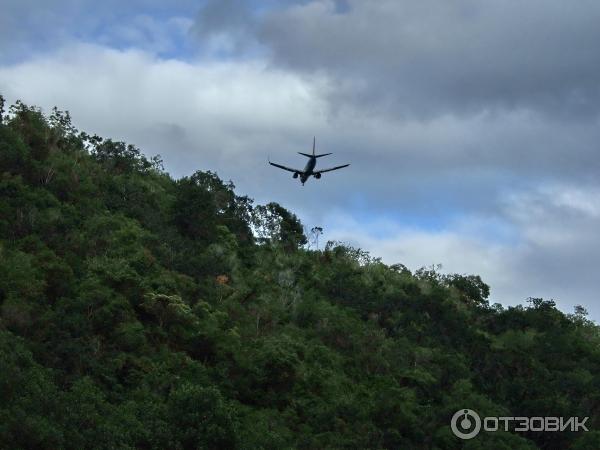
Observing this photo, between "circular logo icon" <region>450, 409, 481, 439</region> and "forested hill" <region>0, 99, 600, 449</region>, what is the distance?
544 mm

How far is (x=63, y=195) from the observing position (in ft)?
192

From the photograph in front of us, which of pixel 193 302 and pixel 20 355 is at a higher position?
pixel 193 302

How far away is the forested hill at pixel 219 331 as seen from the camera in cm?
3903

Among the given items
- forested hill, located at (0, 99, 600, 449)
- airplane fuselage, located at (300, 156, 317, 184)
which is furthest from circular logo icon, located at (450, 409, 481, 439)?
airplane fuselage, located at (300, 156, 317, 184)

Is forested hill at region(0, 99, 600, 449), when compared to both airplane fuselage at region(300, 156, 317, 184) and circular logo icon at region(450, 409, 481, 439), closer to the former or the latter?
circular logo icon at region(450, 409, 481, 439)

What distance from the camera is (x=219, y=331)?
50.6m

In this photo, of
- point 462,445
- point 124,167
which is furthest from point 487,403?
point 124,167

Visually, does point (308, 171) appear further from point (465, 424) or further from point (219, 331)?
point (465, 424)

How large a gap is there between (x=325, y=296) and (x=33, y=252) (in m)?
22.4

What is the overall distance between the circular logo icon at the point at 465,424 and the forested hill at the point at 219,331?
54 cm

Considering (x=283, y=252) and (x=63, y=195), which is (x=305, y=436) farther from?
(x=283, y=252)

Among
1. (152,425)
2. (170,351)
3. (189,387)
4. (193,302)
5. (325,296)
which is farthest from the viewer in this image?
(325,296)

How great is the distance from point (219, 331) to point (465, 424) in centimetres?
1354

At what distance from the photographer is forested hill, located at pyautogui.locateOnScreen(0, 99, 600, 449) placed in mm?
39031
